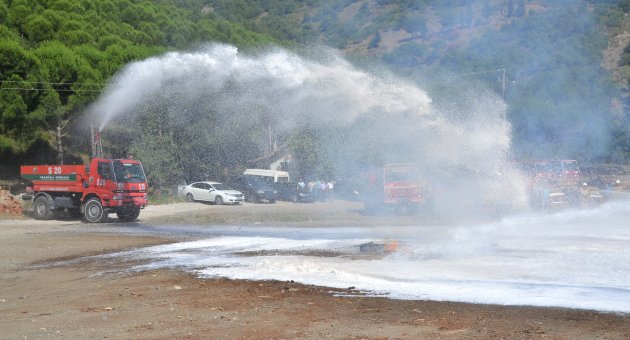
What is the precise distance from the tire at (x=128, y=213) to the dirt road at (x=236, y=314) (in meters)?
14.0

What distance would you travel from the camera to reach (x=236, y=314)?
9.91 meters

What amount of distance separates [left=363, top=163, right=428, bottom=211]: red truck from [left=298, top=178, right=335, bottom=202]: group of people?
1763cm

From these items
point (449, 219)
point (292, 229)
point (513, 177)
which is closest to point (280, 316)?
point (292, 229)

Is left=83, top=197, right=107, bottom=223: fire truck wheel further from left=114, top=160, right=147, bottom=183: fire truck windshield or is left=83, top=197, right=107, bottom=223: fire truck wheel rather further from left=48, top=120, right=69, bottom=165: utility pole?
left=48, top=120, right=69, bottom=165: utility pole

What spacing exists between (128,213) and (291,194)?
72.1 feet

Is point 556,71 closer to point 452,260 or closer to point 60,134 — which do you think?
point 452,260

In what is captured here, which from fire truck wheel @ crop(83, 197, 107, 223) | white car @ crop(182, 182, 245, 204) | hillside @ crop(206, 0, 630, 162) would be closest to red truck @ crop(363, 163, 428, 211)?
hillside @ crop(206, 0, 630, 162)

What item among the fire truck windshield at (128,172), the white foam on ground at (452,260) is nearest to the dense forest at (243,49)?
the white foam on ground at (452,260)

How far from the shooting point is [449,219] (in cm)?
2748

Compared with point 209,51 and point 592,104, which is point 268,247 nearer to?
point 209,51

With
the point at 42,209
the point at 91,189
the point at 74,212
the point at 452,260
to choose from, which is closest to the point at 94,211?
the point at 91,189

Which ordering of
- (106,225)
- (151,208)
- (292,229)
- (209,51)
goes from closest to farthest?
1. (292,229)
2. (106,225)
3. (209,51)
4. (151,208)

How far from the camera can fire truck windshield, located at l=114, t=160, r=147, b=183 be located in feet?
93.0

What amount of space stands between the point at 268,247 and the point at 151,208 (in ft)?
69.5
